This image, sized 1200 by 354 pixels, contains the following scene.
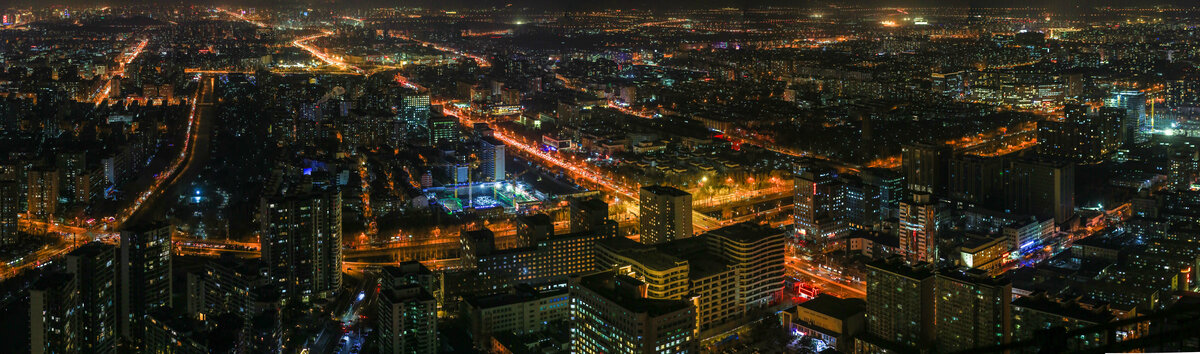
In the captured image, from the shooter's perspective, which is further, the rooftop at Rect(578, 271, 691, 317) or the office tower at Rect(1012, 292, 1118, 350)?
the office tower at Rect(1012, 292, 1118, 350)

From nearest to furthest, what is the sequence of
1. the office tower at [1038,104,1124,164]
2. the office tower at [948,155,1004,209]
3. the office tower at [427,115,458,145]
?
the office tower at [948,155,1004,209] < the office tower at [1038,104,1124,164] < the office tower at [427,115,458,145]

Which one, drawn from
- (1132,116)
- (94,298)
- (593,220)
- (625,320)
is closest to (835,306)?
(625,320)

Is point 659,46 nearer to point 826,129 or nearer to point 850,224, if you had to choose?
point 826,129

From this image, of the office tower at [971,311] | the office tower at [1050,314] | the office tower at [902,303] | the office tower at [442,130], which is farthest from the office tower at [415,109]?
the office tower at [1050,314]

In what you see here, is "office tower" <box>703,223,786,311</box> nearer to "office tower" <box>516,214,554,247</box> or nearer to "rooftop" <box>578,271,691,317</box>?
"office tower" <box>516,214,554,247</box>

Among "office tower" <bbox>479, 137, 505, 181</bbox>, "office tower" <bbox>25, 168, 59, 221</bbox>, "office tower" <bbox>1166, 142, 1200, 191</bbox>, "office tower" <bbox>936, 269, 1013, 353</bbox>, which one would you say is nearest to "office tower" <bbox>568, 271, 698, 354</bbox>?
"office tower" <bbox>936, 269, 1013, 353</bbox>
